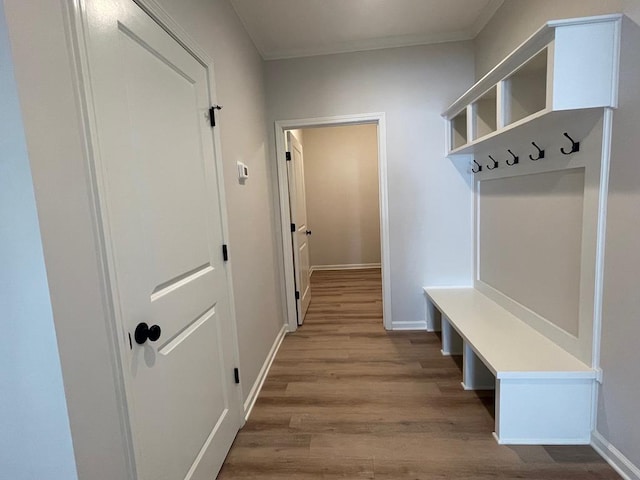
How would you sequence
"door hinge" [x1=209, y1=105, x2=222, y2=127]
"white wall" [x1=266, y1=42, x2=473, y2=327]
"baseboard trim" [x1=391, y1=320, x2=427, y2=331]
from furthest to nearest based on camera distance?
"baseboard trim" [x1=391, y1=320, x2=427, y2=331] → "white wall" [x1=266, y1=42, x2=473, y2=327] → "door hinge" [x1=209, y1=105, x2=222, y2=127]

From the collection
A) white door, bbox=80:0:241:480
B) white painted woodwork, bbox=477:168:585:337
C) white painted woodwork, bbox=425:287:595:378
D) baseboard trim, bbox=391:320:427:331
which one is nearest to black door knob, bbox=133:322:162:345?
white door, bbox=80:0:241:480

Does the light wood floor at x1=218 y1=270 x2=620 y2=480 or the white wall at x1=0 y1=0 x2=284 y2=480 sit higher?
the white wall at x1=0 y1=0 x2=284 y2=480

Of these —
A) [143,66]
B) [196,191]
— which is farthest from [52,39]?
[196,191]

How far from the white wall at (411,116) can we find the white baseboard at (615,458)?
5.15 feet

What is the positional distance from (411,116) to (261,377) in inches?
101

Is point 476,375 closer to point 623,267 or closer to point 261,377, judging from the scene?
point 623,267

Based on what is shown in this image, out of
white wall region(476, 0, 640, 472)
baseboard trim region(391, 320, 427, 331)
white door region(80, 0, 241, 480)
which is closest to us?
white door region(80, 0, 241, 480)

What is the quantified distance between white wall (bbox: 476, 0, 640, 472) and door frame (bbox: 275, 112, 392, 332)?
1.60 metres

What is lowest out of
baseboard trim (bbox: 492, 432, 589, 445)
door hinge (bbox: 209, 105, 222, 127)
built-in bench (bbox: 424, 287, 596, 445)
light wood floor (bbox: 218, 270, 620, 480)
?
light wood floor (bbox: 218, 270, 620, 480)

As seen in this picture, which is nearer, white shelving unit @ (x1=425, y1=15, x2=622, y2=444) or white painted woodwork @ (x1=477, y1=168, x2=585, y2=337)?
white shelving unit @ (x1=425, y1=15, x2=622, y2=444)

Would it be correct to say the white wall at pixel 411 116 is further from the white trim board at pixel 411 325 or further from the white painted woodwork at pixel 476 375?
the white painted woodwork at pixel 476 375

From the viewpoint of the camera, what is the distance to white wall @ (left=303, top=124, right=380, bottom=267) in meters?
5.76

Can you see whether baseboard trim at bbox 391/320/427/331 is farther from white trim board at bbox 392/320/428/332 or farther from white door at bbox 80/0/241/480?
white door at bbox 80/0/241/480

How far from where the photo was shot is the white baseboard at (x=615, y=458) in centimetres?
139
